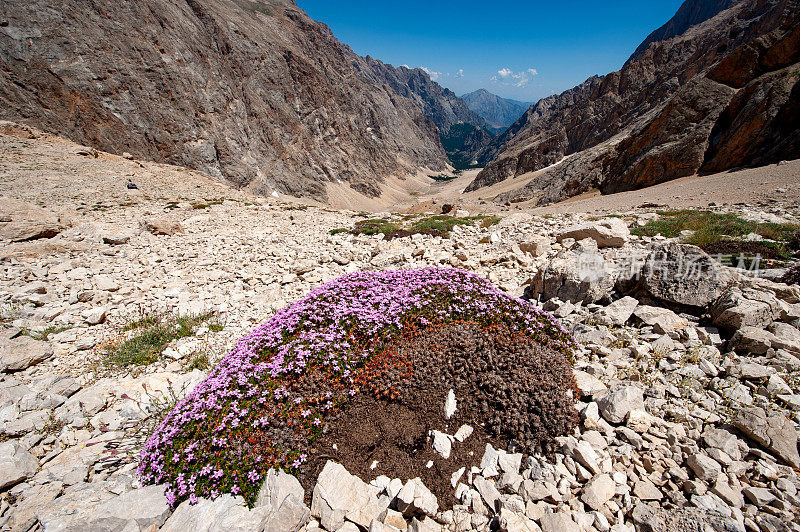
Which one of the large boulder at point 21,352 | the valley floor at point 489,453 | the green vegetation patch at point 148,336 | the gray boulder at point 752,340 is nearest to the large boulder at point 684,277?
the valley floor at point 489,453

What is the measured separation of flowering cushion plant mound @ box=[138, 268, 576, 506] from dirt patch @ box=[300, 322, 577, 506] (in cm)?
13

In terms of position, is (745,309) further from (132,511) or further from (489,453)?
(132,511)

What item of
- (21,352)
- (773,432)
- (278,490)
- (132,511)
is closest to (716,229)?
(773,432)

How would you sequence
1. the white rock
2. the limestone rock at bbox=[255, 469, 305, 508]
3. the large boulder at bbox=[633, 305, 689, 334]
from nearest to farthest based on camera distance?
the limestone rock at bbox=[255, 469, 305, 508] → the white rock → the large boulder at bbox=[633, 305, 689, 334]

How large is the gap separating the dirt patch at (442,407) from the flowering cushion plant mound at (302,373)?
0.13 metres

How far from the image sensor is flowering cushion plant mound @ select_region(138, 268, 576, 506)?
3326mm

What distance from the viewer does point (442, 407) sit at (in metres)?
3.97

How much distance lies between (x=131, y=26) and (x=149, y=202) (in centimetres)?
5513

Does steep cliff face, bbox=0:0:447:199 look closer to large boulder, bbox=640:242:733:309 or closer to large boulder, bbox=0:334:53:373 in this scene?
large boulder, bbox=0:334:53:373

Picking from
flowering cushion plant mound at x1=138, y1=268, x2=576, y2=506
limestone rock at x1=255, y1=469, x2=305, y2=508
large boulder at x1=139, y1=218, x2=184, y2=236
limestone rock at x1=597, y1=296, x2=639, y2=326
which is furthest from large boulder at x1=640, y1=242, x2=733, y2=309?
large boulder at x1=139, y1=218, x2=184, y2=236

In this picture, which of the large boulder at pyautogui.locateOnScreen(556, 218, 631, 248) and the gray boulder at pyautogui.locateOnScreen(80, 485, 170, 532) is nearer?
the gray boulder at pyautogui.locateOnScreen(80, 485, 170, 532)

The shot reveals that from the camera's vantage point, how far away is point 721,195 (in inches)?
867

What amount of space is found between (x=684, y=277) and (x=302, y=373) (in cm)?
640

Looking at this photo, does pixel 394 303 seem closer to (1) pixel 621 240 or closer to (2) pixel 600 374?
(2) pixel 600 374
